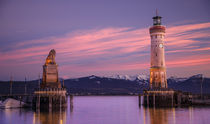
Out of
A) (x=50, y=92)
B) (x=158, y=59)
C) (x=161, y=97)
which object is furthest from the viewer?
(x=158, y=59)

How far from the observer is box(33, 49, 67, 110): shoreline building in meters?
93.7

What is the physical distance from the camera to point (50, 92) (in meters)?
93.4

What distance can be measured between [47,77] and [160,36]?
39.3 m

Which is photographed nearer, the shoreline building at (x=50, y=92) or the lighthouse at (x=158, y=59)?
the shoreline building at (x=50, y=92)

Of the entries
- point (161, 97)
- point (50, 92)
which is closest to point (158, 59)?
point (161, 97)

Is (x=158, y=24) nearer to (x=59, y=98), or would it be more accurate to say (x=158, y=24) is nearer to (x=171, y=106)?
(x=171, y=106)

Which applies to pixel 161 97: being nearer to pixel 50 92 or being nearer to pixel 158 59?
pixel 158 59

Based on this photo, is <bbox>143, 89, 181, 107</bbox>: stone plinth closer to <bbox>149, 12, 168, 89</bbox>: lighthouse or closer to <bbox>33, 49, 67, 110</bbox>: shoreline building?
<bbox>149, 12, 168, 89</bbox>: lighthouse

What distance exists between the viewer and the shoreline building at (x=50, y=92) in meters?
93.7

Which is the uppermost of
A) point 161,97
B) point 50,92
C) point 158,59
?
point 158,59

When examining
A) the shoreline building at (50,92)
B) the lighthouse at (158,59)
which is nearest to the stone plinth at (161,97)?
the lighthouse at (158,59)

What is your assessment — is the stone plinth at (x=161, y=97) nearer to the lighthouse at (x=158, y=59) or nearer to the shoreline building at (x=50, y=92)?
the lighthouse at (x=158, y=59)

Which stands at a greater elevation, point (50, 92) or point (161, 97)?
point (50, 92)

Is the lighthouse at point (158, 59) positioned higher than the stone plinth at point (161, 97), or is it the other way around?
the lighthouse at point (158, 59)
